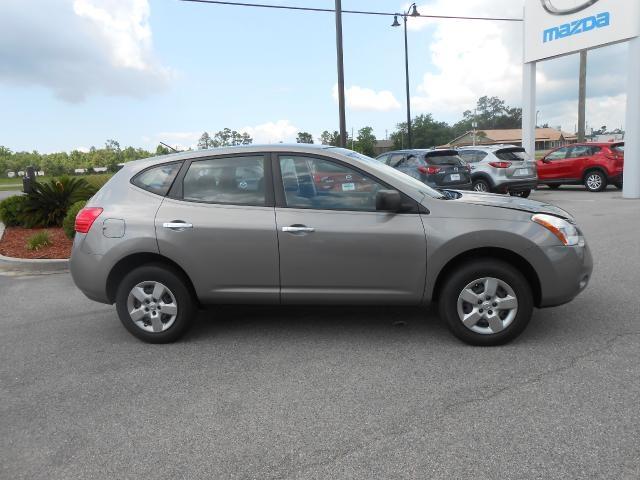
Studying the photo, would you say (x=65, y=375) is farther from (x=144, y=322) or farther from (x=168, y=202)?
(x=168, y=202)

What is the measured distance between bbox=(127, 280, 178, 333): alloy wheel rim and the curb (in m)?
3.81

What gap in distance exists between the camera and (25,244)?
9000 mm

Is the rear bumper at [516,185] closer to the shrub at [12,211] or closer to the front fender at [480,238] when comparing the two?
the front fender at [480,238]

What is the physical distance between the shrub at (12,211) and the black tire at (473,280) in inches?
378

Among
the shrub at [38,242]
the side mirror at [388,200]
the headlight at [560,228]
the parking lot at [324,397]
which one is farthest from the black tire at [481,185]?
the side mirror at [388,200]

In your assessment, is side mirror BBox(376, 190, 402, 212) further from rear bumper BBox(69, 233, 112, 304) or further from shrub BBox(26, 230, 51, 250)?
shrub BBox(26, 230, 51, 250)

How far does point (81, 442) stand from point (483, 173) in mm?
13984

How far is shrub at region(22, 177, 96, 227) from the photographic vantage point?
34.9 ft

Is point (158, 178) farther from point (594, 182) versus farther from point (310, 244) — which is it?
point (594, 182)

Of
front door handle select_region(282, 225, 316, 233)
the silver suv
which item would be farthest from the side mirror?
the silver suv

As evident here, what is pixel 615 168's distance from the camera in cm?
1734

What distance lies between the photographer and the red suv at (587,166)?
17.4 metres

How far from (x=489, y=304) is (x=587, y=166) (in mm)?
15849

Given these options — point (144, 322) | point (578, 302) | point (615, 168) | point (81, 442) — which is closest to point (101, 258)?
point (144, 322)
